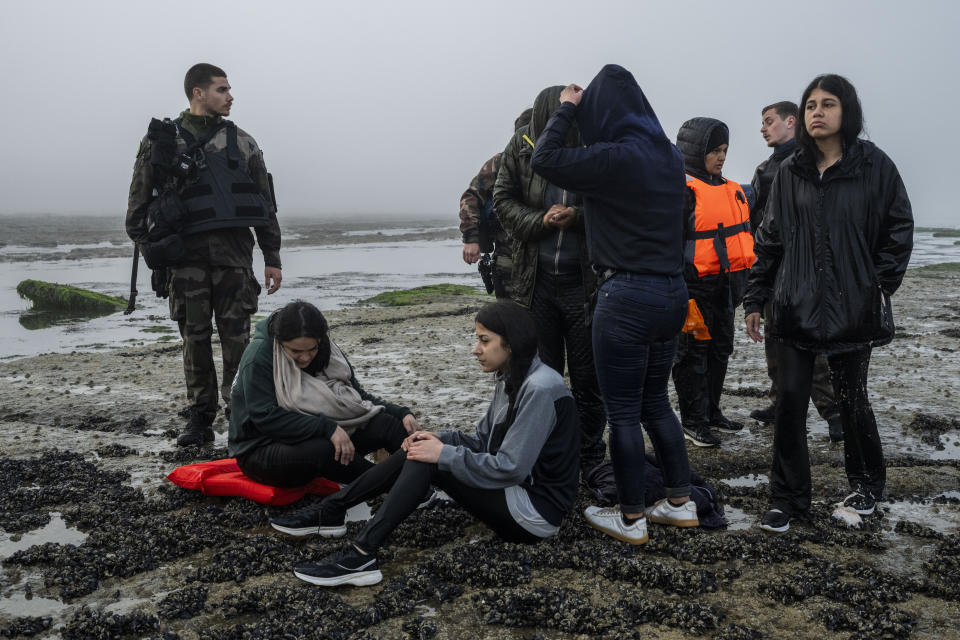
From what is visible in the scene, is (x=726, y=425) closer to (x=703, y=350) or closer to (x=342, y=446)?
(x=703, y=350)

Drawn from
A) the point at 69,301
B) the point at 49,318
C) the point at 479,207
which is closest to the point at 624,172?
the point at 479,207

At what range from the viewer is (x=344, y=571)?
3262 mm

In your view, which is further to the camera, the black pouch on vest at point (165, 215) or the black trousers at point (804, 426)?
the black pouch on vest at point (165, 215)

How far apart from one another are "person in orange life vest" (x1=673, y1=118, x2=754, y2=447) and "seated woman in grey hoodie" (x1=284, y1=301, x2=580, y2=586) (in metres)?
2.09

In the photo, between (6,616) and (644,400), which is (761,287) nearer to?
(644,400)

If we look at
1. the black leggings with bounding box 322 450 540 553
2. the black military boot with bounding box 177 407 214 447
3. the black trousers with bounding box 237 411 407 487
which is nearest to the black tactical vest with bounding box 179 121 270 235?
the black military boot with bounding box 177 407 214 447

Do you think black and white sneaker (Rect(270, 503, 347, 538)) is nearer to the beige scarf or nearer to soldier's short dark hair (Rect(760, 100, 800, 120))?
the beige scarf

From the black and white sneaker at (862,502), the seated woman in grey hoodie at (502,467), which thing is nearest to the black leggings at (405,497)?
the seated woman in grey hoodie at (502,467)

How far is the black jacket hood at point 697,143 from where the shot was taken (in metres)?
5.05

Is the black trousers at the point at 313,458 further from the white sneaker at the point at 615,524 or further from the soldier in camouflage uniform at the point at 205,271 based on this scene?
the soldier in camouflage uniform at the point at 205,271

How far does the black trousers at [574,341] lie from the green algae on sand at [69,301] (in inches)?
494

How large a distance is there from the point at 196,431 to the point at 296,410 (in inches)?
76.8

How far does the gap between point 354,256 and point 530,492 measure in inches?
1175

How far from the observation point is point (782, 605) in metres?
3.05
